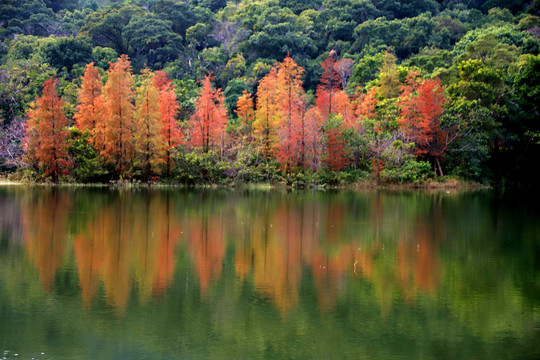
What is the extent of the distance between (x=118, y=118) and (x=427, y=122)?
19.3 metres

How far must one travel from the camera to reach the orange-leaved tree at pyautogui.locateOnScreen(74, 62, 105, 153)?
37.3m

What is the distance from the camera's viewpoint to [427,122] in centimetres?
3747

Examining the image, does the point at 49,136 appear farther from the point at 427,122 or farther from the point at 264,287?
the point at 264,287

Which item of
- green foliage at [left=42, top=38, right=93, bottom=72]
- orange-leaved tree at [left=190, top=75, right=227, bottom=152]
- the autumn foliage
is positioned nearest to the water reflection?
the autumn foliage

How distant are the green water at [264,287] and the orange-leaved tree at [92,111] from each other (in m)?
18.1

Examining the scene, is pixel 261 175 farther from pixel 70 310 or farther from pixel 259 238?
pixel 70 310

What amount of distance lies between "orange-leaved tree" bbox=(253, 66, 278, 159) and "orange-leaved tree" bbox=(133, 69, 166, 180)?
685cm

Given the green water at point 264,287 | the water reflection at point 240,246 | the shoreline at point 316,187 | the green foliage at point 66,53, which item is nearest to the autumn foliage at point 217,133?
the shoreline at point 316,187

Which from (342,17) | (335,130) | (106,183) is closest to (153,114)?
(106,183)

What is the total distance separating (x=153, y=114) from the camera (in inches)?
1436

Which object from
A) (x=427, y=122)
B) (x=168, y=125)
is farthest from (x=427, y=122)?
(x=168, y=125)

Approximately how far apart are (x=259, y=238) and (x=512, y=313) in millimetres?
7528

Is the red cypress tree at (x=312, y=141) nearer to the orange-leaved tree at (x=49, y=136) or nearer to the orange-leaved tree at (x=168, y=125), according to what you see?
the orange-leaved tree at (x=168, y=125)

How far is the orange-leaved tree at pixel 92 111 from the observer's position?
37341 millimetres
